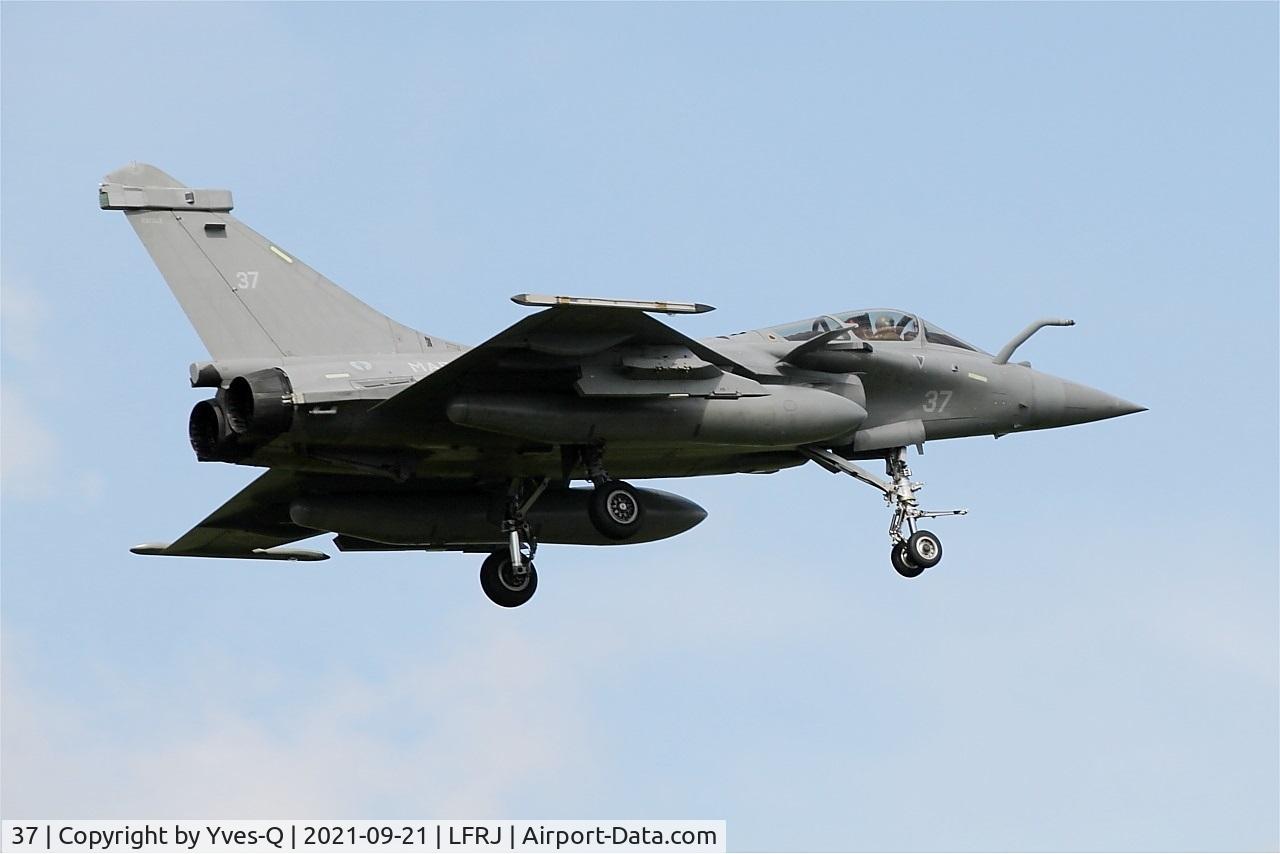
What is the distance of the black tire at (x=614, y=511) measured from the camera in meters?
26.1

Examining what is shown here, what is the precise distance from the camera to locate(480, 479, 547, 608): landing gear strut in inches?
1072

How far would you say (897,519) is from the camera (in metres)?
28.1

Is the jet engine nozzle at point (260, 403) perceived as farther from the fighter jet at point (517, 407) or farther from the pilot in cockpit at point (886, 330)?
the pilot in cockpit at point (886, 330)

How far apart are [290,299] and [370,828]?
6538 mm

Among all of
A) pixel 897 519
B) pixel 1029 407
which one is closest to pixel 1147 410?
pixel 1029 407

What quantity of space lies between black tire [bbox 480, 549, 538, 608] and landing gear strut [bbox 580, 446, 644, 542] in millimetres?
2252

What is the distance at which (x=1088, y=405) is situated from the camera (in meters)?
29.7

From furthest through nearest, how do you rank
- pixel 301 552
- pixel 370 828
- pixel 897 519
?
pixel 301 552 → pixel 897 519 → pixel 370 828

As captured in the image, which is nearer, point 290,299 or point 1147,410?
point 290,299

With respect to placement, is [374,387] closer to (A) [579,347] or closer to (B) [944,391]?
(A) [579,347]

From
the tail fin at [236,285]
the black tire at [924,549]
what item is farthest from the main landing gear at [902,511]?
the tail fin at [236,285]

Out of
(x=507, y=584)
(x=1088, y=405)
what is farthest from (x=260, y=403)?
(x=1088, y=405)

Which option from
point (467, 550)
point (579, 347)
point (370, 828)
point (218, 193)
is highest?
point (218, 193)

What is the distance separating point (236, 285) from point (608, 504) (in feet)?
15.7
